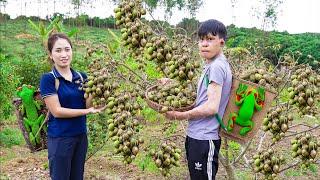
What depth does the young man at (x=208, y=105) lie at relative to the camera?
2.97 m

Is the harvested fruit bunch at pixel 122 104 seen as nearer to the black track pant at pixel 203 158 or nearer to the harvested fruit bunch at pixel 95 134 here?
the black track pant at pixel 203 158

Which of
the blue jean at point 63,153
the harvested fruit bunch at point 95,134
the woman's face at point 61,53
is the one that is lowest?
the harvested fruit bunch at point 95,134

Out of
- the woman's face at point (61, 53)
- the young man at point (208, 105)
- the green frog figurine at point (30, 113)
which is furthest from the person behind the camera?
the green frog figurine at point (30, 113)

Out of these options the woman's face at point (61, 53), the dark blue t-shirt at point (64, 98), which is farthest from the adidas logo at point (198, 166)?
the woman's face at point (61, 53)

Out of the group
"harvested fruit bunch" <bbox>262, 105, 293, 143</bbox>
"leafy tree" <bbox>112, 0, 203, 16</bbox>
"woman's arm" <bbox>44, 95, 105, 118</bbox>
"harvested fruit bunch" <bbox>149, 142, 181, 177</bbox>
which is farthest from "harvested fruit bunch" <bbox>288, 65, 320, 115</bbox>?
"leafy tree" <bbox>112, 0, 203, 16</bbox>

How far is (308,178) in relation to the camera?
21.9ft

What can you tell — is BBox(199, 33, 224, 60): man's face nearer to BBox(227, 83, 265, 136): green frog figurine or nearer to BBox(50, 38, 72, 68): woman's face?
BBox(227, 83, 265, 136): green frog figurine

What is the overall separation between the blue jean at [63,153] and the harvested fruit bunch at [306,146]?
5.25ft

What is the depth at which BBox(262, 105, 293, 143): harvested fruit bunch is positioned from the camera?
3277 millimetres

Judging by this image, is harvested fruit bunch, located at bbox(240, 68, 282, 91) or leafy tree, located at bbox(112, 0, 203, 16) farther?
leafy tree, located at bbox(112, 0, 203, 16)

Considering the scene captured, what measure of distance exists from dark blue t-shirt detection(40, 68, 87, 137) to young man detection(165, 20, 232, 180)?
2.65 feet

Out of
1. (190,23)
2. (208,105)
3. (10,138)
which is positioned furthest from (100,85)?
(190,23)

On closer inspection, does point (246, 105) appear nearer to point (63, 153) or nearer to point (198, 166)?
point (198, 166)

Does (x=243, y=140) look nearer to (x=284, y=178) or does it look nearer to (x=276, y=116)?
(x=276, y=116)
